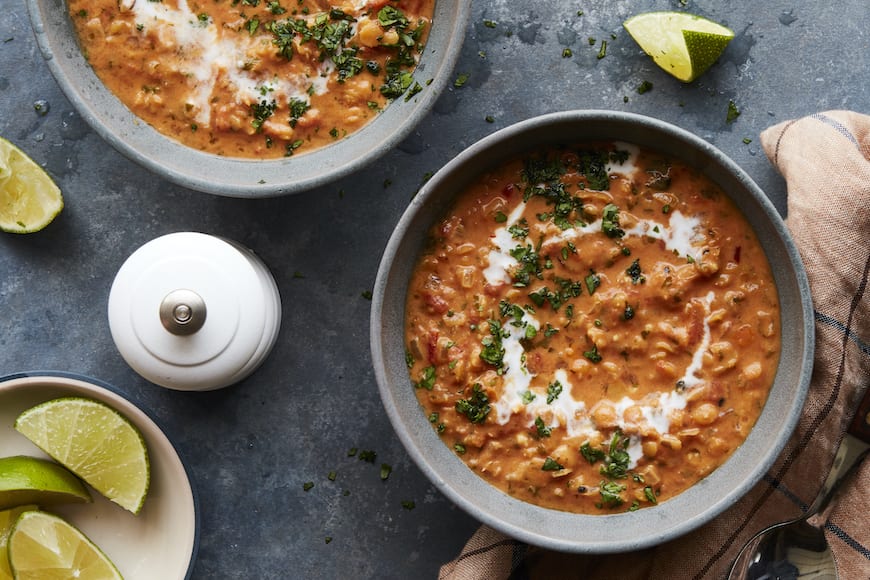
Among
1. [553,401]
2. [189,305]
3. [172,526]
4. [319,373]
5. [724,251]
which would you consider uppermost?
[724,251]

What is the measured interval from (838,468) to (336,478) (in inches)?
73.2

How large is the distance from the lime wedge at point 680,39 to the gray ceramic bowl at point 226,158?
74 centimetres

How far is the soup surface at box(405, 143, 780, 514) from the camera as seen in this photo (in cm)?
Result: 306

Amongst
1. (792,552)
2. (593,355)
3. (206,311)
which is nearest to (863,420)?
(792,552)

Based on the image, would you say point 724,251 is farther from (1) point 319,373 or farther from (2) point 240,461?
(2) point 240,461

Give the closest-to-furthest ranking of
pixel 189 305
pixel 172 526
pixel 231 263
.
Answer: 1. pixel 189 305
2. pixel 231 263
3. pixel 172 526

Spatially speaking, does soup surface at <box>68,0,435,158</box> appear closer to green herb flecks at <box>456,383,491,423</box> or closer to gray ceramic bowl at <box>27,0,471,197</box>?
gray ceramic bowl at <box>27,0,471,197</box>

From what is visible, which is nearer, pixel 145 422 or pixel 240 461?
pixel 145 422

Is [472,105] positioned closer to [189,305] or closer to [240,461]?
[189,305]

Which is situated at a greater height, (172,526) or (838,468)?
(838,468)

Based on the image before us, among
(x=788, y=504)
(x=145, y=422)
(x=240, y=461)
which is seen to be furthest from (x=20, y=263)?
(x=788, y=504)

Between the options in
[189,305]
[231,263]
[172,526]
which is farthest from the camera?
[172,526]

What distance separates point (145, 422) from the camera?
3.28 meters

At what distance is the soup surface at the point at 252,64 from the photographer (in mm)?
3256
